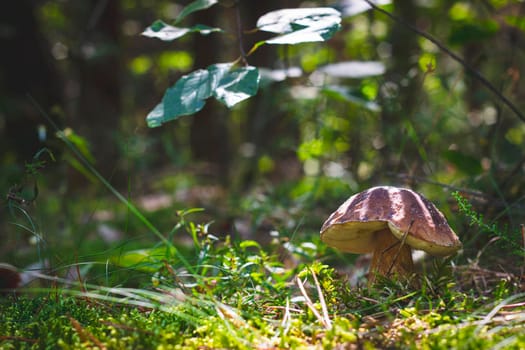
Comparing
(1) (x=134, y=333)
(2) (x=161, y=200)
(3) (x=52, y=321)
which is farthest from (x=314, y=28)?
(2) (x=161, y=200)

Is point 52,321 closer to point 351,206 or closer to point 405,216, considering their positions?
point 351,206

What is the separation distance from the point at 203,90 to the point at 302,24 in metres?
0.39

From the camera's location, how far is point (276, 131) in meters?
4.63

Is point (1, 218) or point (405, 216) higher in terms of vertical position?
point (405, 216)

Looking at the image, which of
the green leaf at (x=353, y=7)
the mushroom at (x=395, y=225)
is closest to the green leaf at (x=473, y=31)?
the green leaf at (x=353, y=7)

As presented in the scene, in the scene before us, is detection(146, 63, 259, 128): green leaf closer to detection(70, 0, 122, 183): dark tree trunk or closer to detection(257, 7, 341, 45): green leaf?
detection(257, 7, 341, 45): green leaf

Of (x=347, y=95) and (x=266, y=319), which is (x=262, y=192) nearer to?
(x=347, y=95)

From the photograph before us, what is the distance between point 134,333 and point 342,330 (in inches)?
19.8

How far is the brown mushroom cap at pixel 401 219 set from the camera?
49.6 inches

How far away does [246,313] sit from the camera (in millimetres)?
1143

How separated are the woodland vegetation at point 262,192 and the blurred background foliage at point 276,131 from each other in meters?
0.03

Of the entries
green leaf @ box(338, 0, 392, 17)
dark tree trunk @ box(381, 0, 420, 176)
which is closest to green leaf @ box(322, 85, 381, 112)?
green leaf @ box(338, 0, 392, 17)

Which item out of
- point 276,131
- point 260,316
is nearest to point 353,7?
point 260,316

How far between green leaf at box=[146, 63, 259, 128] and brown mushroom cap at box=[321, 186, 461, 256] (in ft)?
1.57
